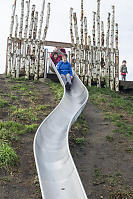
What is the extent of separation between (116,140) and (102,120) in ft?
5.49

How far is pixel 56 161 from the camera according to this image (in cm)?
578

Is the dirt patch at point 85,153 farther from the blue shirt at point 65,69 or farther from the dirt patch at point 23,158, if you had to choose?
the blue shirt at point 65,69

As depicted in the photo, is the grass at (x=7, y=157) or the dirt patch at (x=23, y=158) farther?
the grass at (x=7, y=157)

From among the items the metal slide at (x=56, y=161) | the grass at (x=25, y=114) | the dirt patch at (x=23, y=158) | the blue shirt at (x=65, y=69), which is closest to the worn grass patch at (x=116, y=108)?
the blue shirt at (x=65, y=69)

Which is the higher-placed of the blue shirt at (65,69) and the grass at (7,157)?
the blue shirt at (65,69)

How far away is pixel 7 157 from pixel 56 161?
105 centimetres

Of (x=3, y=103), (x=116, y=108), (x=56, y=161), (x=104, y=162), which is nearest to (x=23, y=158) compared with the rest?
(x=56, y=161)

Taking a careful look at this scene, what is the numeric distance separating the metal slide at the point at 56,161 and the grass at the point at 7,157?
55 centimetres

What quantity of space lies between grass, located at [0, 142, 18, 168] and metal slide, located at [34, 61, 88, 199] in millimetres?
545

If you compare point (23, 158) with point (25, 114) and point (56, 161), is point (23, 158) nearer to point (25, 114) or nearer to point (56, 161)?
point (56, 161)

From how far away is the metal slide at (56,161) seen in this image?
15.3 feet

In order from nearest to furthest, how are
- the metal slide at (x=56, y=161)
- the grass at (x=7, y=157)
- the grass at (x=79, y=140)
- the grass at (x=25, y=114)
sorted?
the metal slide at (x=56, y=161) < the grass at (x=7, y=157) < the grass at (x=79, y=140) < the grass at (x=25, y=114)

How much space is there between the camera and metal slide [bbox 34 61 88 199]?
15.3 ft

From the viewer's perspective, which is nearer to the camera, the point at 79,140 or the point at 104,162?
the point at 104,162
